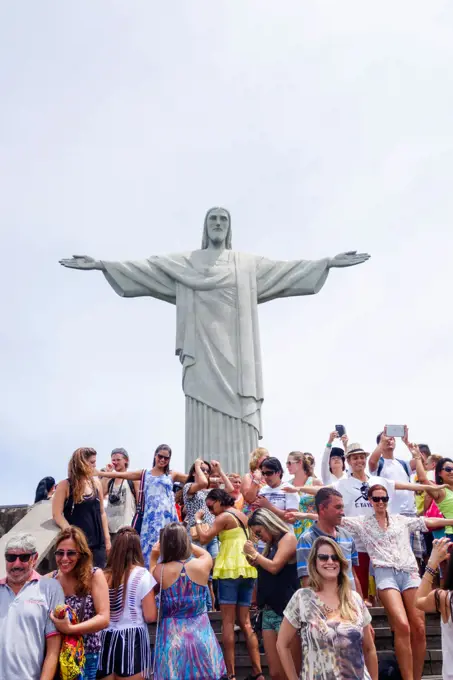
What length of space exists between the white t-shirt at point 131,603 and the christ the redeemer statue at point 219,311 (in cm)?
802

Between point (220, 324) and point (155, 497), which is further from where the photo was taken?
point (220, 324)

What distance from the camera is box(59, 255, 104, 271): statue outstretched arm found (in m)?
13.7

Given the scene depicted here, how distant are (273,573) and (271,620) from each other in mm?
340

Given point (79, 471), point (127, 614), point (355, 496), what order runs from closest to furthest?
1. point (127, 614)
2. point (79, 471)
3. point (355, 496)

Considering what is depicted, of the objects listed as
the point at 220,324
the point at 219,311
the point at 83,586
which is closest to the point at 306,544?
the point at 83,586

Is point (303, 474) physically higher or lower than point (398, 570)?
higher

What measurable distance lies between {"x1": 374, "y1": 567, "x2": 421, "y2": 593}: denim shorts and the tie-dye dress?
5.05 ft

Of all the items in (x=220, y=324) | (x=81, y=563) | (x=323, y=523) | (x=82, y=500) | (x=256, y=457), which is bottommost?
(x=81, y=563)

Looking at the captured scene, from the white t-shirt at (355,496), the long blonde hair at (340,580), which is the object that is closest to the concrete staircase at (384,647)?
the white t-shirt at (355,496)

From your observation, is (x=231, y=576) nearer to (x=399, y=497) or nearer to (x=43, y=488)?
(x=399, y=497)

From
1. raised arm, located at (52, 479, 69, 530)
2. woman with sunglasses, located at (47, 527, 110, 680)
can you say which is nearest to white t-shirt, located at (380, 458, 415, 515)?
raised arm, located at (52, 479, 69, 530)

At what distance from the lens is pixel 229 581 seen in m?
6.20

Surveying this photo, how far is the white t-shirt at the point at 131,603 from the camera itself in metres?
4.87

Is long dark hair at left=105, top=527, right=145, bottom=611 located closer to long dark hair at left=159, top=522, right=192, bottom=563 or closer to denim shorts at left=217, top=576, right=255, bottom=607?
long dark hair at left=159, top=522, right=192, bottom=563
